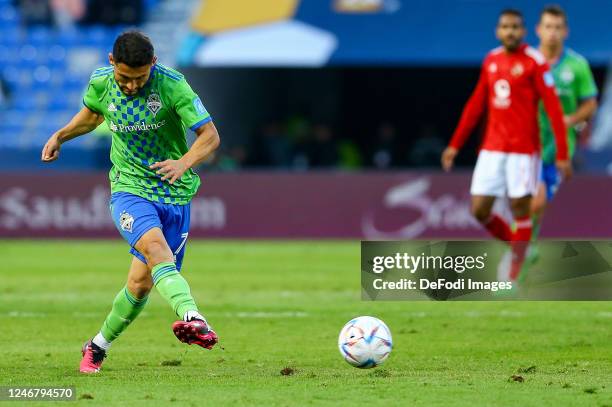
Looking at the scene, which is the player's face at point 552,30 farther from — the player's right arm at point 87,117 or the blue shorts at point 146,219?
the player's right arm at point 87,117

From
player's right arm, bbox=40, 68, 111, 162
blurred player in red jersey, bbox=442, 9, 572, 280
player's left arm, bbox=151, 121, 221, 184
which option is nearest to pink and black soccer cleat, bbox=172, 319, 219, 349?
A: player's left arm, bbox=151, 121, 221, 184

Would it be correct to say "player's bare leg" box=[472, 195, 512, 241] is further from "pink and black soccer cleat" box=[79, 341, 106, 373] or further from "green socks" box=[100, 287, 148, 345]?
"pink and black soccer cleat" box=[79, 341, 106, 373]

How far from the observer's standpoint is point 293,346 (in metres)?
8.33

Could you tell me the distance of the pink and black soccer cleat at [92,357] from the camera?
280 inches

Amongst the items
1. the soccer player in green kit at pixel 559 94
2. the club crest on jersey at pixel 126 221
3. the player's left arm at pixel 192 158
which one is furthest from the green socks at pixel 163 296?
the soccer player in green kit at pixel 559 94

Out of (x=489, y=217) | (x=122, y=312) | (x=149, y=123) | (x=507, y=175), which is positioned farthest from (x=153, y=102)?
(x=489, y=217)

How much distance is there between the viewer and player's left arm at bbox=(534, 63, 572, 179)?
35.1ft

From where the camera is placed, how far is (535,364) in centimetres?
741

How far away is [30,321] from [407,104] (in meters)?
18.5

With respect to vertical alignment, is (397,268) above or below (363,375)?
above

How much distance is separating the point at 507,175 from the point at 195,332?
5425 mm

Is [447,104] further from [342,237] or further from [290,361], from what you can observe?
[290,361]

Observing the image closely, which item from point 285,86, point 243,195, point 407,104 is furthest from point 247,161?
point 243,195

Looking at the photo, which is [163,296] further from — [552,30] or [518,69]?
[552,30]
